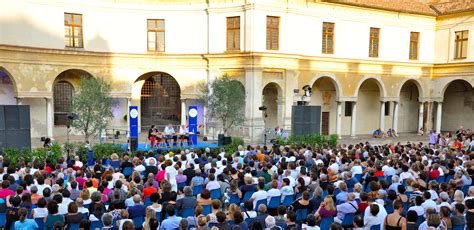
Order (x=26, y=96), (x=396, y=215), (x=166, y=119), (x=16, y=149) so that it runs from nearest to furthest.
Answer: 1. (x=396, y=215)
2. (x=16, y=149)
3. (x=26, y=96)
4. (x=166, y=119)

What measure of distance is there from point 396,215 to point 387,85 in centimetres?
2748

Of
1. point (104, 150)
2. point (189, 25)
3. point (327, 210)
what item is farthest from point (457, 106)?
point (327, 210)

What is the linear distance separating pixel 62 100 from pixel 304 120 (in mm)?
16975

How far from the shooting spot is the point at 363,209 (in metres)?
8.95

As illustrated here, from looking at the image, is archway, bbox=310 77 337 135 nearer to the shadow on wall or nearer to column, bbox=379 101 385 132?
column, bbox=379 101 385 132

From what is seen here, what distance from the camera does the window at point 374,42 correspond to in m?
32.2

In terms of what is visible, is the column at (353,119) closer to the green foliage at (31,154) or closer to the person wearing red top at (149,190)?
the green foliage at (31,154)

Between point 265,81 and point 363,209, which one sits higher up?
point 265,81

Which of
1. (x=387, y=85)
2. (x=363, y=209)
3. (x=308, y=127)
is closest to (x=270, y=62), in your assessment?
(x=308, y=127)

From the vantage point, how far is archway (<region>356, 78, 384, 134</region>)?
3509 centimetres

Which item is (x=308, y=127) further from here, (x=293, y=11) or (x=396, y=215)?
(x=396, y=215)

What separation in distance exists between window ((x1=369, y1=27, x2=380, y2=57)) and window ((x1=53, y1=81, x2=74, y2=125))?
74.2 feet

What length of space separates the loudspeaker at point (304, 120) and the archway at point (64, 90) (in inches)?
569

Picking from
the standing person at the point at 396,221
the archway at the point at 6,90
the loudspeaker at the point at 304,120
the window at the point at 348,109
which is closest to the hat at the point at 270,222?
the standing person at the point at 396,221
